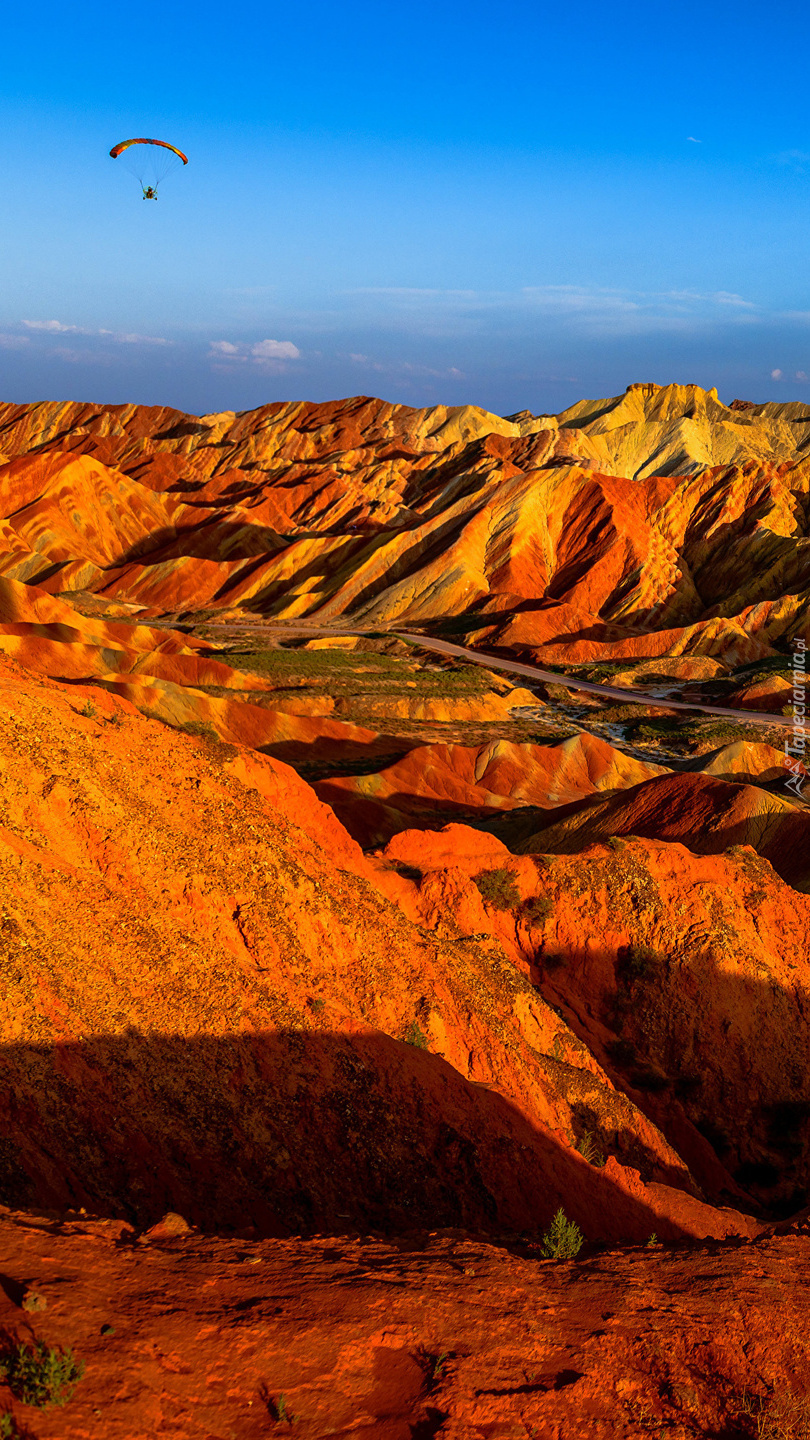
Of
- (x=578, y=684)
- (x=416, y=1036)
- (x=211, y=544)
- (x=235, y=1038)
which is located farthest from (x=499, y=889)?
(x=211, y=544)

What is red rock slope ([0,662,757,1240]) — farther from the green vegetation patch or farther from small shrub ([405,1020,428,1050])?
the green vegetation patch

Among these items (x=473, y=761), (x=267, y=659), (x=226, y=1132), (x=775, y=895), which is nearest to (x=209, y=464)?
(x=267, y=659)

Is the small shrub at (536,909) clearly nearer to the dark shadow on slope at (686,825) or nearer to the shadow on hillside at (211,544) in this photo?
the dark shadow on slope at (686,825)

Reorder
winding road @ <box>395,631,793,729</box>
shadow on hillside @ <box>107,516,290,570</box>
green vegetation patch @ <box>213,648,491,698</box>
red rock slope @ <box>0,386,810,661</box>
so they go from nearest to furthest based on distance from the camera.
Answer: winding road @ <box>395,631,793,729</box>, green vegetation patch @ <box>213,648,491,698</box>, red rock slope @ <box>0,386,810,661</box>, shadow on hillside @ <box>107,516,290,570</box>

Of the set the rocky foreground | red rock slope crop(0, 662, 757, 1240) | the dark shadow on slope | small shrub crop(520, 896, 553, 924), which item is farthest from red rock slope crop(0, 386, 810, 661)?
the rocky foreground

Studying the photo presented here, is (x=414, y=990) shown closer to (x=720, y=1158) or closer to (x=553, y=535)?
(x=720, y=1158)
